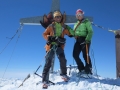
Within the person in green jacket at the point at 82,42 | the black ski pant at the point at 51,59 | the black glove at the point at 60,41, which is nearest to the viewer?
the black ski pant at the point at 51,59

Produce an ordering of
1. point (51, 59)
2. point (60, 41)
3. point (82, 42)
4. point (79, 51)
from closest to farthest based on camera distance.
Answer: point (51, 59), point (60, 41), point (82, 42), point (79, 51)

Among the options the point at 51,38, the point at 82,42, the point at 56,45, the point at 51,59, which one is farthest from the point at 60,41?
the point at 82,42

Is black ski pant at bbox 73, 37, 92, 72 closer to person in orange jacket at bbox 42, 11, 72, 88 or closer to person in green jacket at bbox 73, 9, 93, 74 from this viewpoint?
person in green jacket at bbox 73, 9, 93, 74

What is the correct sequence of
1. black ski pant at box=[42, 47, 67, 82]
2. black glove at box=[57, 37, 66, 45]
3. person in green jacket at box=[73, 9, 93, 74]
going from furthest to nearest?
person in green jacket at box=[73, 9, 93, 74]
black glove at box=[57, 37, 66, 45]
black ski pant at box=[42, 47, 67, 82]

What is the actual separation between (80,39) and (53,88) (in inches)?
104

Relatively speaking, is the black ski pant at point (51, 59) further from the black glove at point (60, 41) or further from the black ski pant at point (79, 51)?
the black ski pant at point (79, 51)

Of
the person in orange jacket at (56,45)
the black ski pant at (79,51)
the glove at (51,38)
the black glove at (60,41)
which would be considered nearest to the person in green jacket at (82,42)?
the black ski pant at (79,51)

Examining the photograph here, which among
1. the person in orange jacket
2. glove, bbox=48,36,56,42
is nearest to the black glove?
the person in orange jacket

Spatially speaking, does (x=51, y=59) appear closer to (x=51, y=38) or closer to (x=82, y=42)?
(x=51, y=38)

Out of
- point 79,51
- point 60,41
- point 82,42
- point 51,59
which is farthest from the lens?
point 79,51

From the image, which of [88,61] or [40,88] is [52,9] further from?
[40,88]

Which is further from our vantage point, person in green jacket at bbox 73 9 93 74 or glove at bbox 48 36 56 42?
person in green jacket at bbox 73 9 93 74

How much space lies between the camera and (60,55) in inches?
287

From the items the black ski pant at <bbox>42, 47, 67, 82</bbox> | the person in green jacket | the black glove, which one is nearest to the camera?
the black ski pant at <bbox>42, 47, 67, 82</bbox>
